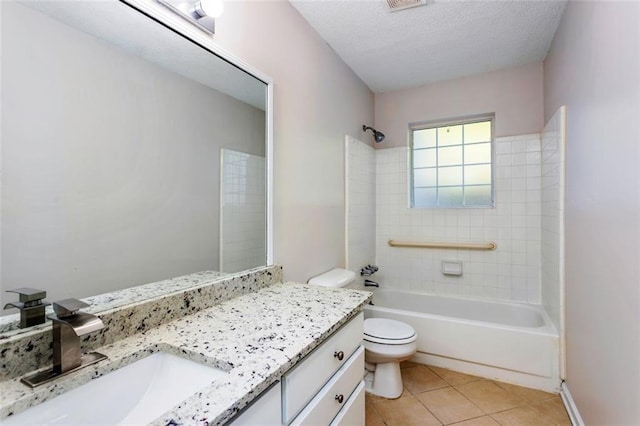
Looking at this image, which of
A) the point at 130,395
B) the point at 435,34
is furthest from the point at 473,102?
the point at 130,395

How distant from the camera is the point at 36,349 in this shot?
72 cm

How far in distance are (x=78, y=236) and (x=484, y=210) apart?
9.78ft

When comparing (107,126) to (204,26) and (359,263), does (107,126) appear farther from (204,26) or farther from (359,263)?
(359,263)

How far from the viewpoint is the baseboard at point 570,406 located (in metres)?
1.62

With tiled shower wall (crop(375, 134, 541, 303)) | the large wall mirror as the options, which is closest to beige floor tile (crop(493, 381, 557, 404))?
tiled shower wall (crop(375, 134, 541, 303))

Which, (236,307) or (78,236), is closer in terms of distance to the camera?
(78,236)

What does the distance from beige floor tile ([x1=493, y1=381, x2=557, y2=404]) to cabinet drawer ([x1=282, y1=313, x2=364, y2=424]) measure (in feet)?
4.81

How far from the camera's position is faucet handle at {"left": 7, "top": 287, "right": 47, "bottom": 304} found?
74 cm

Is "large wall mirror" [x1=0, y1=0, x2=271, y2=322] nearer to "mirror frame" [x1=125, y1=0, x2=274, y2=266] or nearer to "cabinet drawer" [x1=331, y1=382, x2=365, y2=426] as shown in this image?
"mirror frame" [x1=125, y1=0, x2=274, y2=266]

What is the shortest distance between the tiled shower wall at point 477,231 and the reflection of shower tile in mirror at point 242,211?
1910mm

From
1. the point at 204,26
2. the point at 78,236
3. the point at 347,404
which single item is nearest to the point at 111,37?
the point at 204,26

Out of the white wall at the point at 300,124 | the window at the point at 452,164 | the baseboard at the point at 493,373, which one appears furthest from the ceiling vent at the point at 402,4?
the baseboard at the point at 493,373

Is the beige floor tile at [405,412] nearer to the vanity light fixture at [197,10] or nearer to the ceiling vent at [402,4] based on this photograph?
the vanity light fixture at [197,10]

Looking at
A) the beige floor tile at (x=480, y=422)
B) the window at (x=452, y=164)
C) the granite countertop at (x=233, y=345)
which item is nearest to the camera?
the granite countertop at (x=233, y=345)
